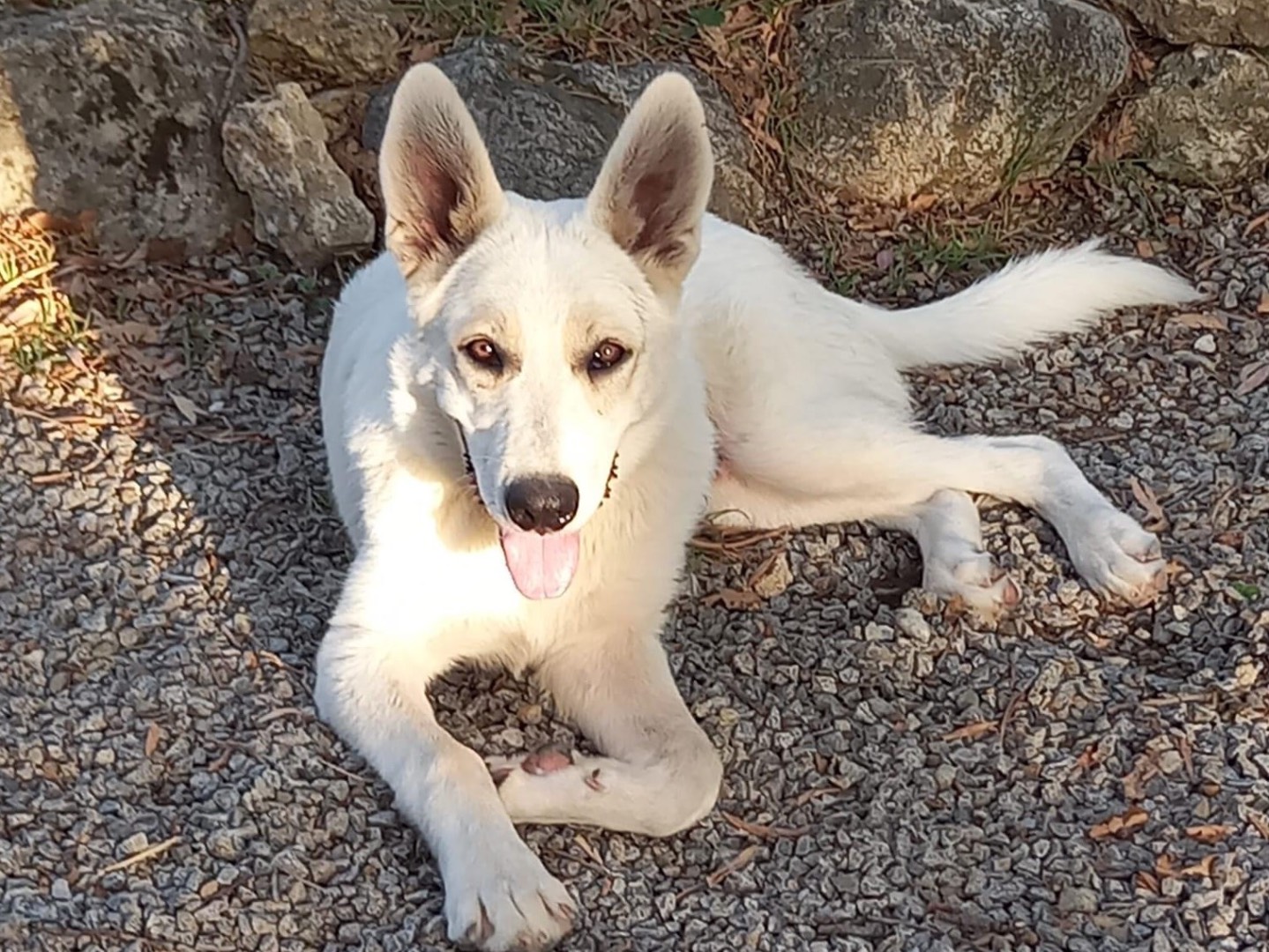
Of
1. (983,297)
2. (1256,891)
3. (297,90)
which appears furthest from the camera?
Answer: (297,90)

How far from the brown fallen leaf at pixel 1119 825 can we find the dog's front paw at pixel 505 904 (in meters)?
1.02

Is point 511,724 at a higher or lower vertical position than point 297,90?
lower

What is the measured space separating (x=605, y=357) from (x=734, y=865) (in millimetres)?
1016

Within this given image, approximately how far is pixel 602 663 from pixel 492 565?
1.08 ft

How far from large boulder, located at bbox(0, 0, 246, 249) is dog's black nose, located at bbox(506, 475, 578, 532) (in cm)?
246

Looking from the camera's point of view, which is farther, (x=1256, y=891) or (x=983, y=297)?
(x=983, y=297)

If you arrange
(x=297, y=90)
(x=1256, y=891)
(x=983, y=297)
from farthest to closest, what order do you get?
1. (x=297, y=90)
2. (x=983, y=297)
3. (x=1256, y=891)

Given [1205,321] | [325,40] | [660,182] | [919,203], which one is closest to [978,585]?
[660,182]

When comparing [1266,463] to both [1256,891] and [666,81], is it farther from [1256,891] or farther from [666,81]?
[666,81]

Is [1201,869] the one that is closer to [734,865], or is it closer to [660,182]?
[734,865]

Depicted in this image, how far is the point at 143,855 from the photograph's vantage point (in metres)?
3.02

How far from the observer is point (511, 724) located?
11.5ft

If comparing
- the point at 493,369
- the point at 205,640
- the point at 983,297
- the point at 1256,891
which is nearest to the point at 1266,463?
the point at 983,297

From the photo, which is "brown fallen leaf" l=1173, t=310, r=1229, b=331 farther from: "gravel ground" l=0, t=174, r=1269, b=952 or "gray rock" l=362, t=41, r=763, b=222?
"gray rock" l=362, t=41, r=763, b=222
